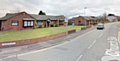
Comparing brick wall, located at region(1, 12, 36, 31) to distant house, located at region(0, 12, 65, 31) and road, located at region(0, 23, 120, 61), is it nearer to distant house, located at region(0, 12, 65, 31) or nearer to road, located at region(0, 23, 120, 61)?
distant house, located at region(0, 12, 65, 31)

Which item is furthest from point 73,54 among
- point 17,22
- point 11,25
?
point 17,22

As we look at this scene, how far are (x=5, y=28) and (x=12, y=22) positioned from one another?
2.22 m

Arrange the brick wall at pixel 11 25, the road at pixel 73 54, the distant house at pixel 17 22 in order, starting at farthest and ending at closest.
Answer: the distant house at pixel 17 22 → the brick wall at pixel 11 25 → the road at pixel 73 54

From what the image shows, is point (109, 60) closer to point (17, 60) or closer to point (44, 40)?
point (17, 60)

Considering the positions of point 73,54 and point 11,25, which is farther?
point 11,25

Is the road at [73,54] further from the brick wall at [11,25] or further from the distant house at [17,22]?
the distant house at [17,22]

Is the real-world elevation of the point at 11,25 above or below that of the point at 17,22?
below

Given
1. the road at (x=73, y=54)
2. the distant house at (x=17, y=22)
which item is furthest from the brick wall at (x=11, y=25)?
the road at (x=73, y=54)

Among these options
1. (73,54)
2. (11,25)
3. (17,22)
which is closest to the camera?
(73,54)

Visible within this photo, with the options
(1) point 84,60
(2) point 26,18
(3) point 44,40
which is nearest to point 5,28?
(2) point 26,18

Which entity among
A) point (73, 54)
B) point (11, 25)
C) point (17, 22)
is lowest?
point (73, 54)

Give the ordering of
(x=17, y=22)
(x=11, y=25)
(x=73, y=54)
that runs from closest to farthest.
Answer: (x=73, y=54), (x=11, y=25), (x=17, y=22)

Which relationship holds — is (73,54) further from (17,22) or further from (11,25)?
(17,22)

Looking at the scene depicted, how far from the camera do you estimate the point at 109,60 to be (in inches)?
289
